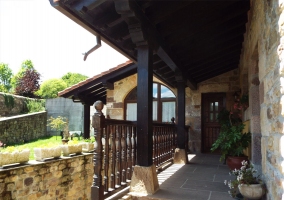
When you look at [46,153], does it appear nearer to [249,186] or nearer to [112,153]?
[112,153]

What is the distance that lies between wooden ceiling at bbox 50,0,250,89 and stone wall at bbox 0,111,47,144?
29.3 ft

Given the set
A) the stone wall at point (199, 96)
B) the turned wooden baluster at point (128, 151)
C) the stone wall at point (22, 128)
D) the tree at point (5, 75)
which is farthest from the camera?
the tree at point (5, 75)

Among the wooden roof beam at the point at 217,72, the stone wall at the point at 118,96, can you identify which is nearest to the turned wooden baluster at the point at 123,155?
the wooden roof beam at the point at 217,72

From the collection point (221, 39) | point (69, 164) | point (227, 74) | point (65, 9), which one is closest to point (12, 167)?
point (69, 164)

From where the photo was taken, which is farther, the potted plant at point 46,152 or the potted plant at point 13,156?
the potted plant at point 46,152

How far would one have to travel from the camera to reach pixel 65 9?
238cm

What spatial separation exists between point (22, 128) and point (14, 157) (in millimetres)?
8075

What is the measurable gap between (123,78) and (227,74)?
11.0 feet

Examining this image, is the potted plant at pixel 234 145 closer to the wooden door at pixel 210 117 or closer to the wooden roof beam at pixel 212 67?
the wooden roof beam at pixel 212 67

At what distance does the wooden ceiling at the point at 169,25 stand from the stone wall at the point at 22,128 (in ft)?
29.3

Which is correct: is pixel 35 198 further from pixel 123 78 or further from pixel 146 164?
pixel 123 78

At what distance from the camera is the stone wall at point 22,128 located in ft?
35.9

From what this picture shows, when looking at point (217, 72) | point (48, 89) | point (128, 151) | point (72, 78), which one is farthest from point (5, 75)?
point (128, 151)

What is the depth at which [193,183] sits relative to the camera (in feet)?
11.2
